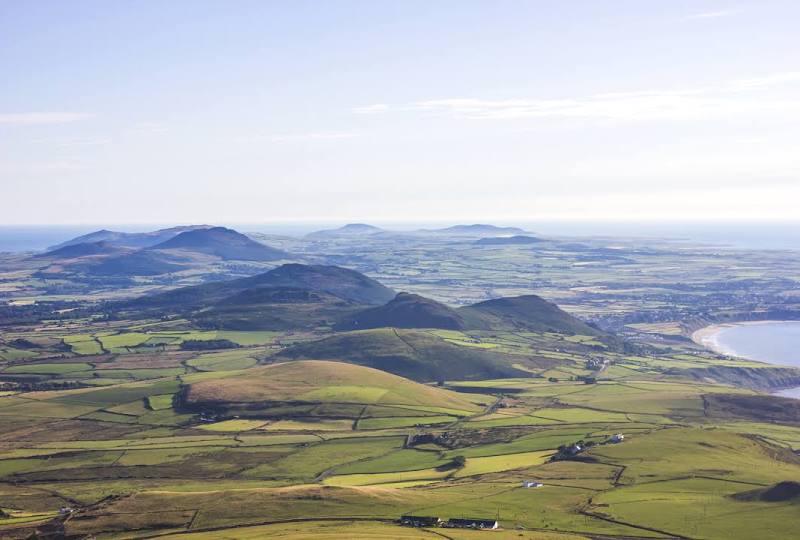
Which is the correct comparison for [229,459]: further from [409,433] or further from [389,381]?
[389,381]

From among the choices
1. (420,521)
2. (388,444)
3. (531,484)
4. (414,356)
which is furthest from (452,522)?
(414,356)

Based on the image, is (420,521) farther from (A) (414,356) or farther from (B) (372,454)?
(A) (414,356)

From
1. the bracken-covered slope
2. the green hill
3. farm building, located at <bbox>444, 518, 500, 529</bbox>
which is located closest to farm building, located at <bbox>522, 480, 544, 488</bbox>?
farm building, located at <bbox>444, 518, 500, 529</bbox>

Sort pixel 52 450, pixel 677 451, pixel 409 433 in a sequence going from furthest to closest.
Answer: pixel 409 433, pixel 52 450, pixel 677 451

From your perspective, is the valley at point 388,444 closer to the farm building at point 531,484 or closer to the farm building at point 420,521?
the farm building at point 531,484

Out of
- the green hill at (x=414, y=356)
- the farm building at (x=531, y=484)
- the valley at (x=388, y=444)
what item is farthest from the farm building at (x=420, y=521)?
the green hill at (x=414, y=356)

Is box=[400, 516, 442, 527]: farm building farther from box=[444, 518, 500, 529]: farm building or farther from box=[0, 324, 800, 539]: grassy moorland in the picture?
box=[0, 324, 800, 539]: grassy moorland

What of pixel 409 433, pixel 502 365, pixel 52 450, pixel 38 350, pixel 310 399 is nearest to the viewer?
pixel 52 450

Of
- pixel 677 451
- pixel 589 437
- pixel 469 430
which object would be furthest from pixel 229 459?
pixel 677 451
